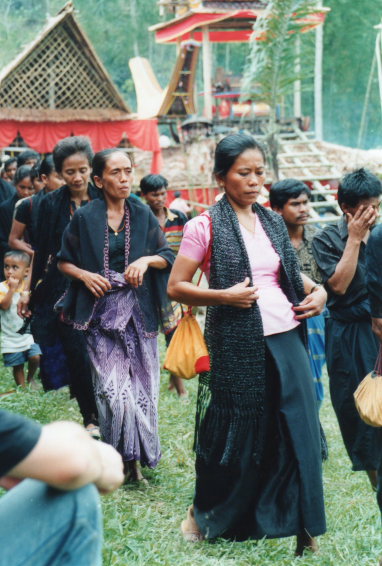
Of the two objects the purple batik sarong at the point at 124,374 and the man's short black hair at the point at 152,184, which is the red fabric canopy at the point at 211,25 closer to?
the man's short black hair at the point at 152,184

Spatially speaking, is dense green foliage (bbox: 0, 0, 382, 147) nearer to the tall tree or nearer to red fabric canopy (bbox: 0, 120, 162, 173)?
red fabric canopy (bbox: 0, 120, 162, 173)

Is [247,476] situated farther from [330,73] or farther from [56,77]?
[330,73]

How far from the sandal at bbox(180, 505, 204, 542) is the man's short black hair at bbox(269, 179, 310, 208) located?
84.7 inches

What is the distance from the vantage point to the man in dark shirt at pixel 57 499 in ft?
6.10

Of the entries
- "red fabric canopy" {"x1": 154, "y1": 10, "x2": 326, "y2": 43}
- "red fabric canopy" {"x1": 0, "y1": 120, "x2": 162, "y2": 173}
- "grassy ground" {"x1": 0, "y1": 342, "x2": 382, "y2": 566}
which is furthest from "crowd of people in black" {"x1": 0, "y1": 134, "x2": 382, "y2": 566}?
"red fabric canopy" {"x1": 154, "y1": 10, "x2": 326, "y2": 43}

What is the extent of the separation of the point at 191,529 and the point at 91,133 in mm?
14819

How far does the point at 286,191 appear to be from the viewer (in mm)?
5152

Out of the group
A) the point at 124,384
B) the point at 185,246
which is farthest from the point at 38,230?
the point at 185,246

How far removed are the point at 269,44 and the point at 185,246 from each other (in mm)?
11033

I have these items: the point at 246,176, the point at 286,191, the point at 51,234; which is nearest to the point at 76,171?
the point at 51,234

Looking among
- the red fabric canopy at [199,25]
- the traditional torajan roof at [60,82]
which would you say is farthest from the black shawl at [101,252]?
the red fabric canopy at [199,25]

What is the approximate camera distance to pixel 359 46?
32844 millimetres

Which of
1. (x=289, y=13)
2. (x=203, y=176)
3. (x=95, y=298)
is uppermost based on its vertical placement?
(x=289, y=13)

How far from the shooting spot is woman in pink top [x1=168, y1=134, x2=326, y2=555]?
11.9 ft
